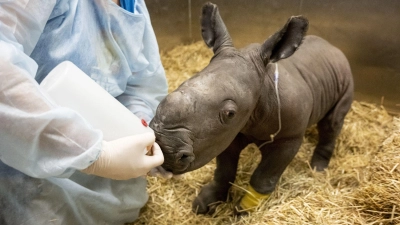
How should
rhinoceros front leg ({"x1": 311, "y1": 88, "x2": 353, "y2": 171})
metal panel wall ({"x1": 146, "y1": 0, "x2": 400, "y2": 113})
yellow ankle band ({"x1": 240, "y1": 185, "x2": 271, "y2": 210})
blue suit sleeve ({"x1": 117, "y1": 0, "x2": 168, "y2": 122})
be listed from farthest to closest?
metal panel wall ({"x1": 146, "y1": 0, "x2": 400, "y2": 113}), rhinoceros front leg ({"x1": 311, "y1": 88, "x2": 353, "y2": 171}), yellow ankle band ({"x1": 240, "y1": 185, "x2": 271, "y2": 210}), blue suit sleeve ({"x1": 117, "y1": 0, "x2": 168, "y2": 122})

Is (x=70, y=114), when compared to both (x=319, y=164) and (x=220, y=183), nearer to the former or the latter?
(x=220, y=183)

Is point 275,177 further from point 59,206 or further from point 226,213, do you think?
point 59,206

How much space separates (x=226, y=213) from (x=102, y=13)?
87 centimetres

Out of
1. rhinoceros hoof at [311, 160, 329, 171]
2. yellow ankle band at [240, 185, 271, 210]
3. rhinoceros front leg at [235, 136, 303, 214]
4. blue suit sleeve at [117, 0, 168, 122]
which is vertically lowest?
rhinoceros hoof at [311, 160, 329, 171]

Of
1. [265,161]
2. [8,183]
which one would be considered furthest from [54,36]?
[265,161]

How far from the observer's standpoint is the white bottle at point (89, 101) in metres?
1.10

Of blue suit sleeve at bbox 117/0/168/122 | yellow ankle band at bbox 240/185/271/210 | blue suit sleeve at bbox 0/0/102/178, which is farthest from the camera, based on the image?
yellow ankle band at bbox 240/185/271/210

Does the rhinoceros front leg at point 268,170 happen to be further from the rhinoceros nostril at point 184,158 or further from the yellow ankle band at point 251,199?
the rhinoceros nostril at point 184,158

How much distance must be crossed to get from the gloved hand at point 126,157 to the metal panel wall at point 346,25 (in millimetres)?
1398

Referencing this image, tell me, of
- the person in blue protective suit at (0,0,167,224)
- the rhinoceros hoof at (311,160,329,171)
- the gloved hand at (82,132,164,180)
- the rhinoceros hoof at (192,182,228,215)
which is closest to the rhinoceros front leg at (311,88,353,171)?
the rhinoceros hoof at (311,160,329,171)

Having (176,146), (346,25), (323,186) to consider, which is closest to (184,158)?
(176,146)

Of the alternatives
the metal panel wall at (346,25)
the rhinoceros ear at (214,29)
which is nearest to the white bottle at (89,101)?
the rhinoceros ear at (214,29)

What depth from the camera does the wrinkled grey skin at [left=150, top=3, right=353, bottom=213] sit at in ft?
3.83

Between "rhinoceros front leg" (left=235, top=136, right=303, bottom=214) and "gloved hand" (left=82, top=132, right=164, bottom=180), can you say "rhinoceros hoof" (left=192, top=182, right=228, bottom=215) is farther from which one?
"gloved hand" (left=82, top=132, right=164, bottom=180)
